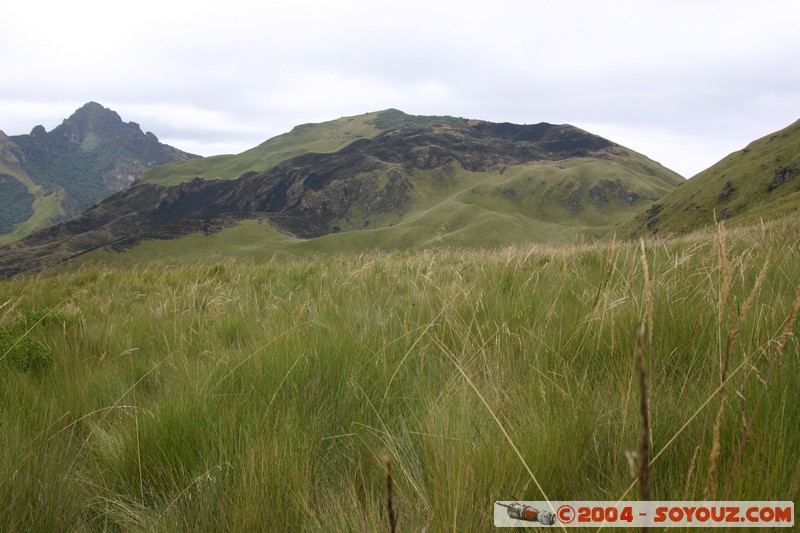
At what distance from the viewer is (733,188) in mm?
90875

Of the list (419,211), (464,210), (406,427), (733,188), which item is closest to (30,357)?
(406,427)

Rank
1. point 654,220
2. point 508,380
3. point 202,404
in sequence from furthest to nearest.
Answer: point 654,220, point 508,380, point 202,404

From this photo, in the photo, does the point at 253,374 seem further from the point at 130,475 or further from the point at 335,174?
the point at 335,174

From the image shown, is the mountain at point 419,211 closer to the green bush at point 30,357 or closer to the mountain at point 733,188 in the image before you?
the mountain at point 733,188

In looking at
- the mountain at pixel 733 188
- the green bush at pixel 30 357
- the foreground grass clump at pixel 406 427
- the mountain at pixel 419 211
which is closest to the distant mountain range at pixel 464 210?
the mountain at pixel 733 188

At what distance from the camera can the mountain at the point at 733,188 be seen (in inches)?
3248

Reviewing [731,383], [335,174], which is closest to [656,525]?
[731,383]

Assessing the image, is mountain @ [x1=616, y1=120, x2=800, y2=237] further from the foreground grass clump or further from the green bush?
the green bush

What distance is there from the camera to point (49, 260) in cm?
13700

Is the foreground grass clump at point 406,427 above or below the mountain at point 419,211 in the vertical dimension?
below

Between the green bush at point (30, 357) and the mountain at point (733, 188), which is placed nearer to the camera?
the green bush at point (30, 357)

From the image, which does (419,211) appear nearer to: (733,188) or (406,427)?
(733,188)

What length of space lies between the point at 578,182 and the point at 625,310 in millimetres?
176754

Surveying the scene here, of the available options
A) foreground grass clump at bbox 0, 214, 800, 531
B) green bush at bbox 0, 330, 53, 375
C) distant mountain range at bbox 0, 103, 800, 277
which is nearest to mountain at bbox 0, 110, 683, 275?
distant mountain range at bbox 0, 103, 800, 277
